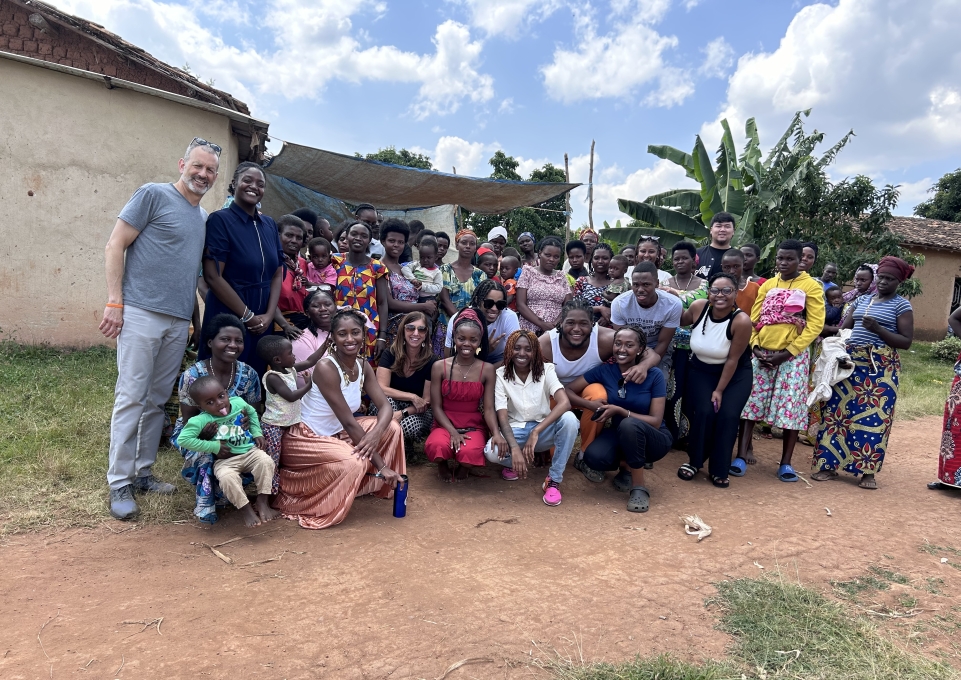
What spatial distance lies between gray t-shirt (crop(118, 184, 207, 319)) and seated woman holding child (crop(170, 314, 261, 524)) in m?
0.31

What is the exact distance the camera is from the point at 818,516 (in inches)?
156

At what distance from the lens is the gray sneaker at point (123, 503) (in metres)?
3.38

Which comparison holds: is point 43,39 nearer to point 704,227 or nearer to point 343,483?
point 343,483

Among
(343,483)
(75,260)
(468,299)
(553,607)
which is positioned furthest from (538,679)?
(75,260)

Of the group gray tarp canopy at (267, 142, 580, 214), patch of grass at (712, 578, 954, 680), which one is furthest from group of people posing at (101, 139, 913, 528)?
gray tarp canopy at (267, 142, 580, 214)

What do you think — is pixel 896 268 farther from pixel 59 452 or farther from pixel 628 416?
pixel 59 452

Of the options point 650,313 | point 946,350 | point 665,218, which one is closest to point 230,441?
point 650,313

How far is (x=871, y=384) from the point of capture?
462cm

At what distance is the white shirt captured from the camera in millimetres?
4266

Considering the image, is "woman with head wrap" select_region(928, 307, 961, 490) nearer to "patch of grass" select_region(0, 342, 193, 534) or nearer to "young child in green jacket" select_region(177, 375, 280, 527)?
"young child in green jacket" select_region(177, 375, 280, 527)

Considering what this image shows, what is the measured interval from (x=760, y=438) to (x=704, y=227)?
7702mm

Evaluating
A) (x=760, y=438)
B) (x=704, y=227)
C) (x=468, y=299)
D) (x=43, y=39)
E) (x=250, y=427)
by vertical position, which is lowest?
(x=760, y=438)

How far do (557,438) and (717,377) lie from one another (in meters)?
1.45

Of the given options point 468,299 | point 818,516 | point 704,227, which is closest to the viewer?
point 818,516
